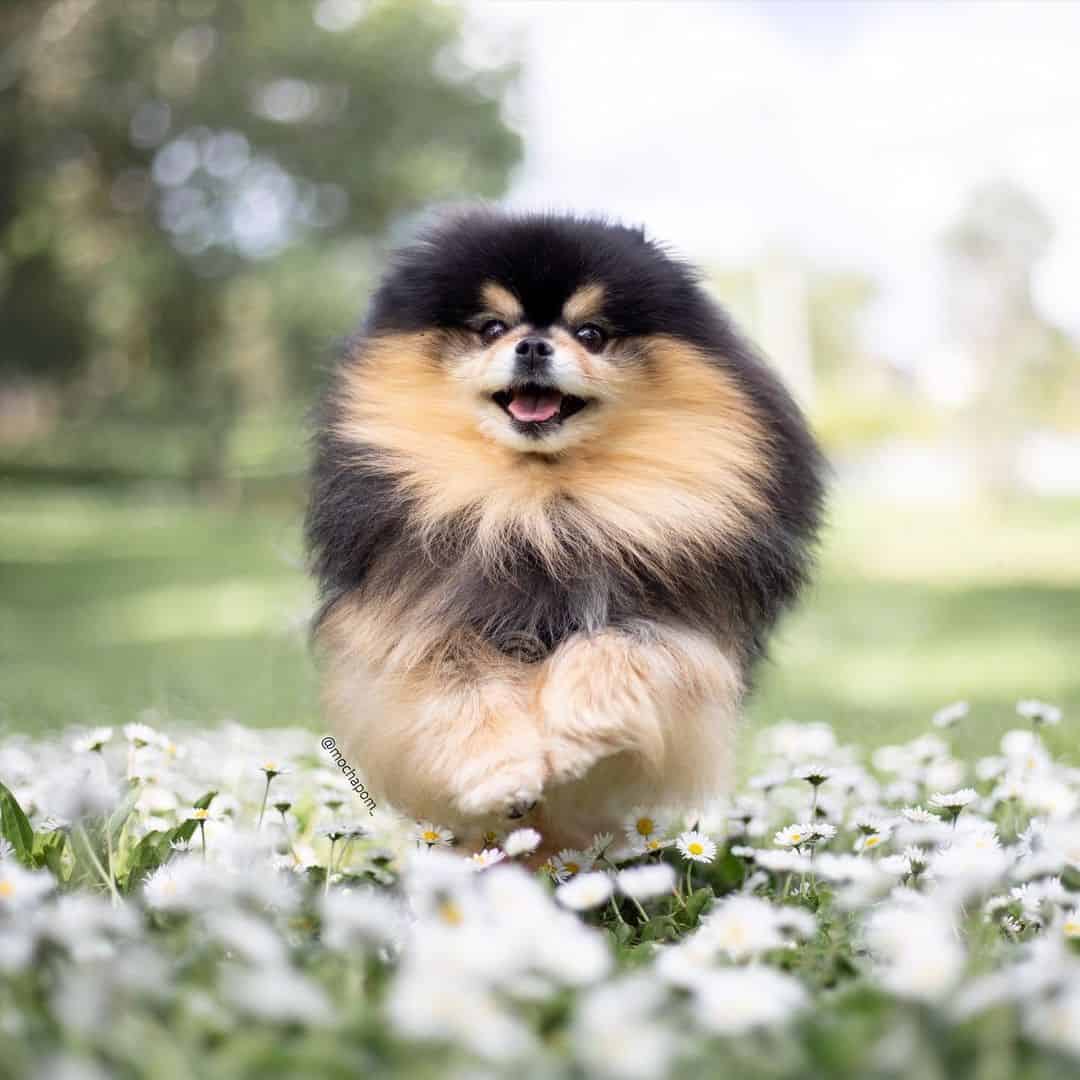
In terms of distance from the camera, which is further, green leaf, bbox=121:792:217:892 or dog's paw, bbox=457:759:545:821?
green leaf, bbox=121:792:217:892

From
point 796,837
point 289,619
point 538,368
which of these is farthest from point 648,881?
point 289,619

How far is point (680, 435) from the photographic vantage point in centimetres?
260

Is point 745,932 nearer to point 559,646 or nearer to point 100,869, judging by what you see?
point 559,646

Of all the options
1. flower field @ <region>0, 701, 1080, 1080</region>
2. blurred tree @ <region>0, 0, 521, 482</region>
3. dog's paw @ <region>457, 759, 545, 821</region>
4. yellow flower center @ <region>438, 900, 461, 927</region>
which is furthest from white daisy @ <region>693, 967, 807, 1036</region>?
blurred tree @ <region>0, 0, 521, 482</region>

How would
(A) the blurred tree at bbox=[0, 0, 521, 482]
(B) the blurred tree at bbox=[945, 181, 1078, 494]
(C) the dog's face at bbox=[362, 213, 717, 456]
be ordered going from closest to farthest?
1. (C) the dog's face at bbox=[362, 213, 717, 456]
2. (A) the blurred tree at bbox=[0, 0, 521, 482]
3. (B) the blurred tree at bbox=[945, 181, 1078, 494]

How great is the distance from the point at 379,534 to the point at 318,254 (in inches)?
519

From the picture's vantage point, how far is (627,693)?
7.22 ft

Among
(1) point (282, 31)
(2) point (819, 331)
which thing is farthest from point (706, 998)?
(2) point (819, 331)

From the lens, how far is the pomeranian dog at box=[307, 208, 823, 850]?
2.33m

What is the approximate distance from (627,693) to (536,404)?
0.65 meters

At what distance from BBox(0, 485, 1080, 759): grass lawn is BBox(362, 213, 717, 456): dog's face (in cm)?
64

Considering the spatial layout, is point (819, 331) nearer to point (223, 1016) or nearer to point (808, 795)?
point (808, 795)

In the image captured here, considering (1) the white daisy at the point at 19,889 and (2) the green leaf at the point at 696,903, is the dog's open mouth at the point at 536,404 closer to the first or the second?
(2) the green leaf at the point at 696,903

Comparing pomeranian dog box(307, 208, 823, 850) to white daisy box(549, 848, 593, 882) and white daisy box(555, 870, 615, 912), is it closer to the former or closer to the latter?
white daisy box(549, 848, 593, 882)
